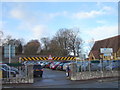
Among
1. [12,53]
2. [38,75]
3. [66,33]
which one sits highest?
[66,33]

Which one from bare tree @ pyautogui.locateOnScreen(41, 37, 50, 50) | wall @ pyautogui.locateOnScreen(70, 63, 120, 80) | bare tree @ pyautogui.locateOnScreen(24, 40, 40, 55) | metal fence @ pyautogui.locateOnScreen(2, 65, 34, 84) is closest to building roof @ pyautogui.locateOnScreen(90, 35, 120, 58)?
bare tree @ pyautogui.locateOnScreen(41, 37, 50, 50)

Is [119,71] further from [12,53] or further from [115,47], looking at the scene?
[115,47]

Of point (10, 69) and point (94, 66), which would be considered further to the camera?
point (94, 66)

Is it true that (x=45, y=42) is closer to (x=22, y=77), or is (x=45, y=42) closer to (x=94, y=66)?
(x=94, y=66)

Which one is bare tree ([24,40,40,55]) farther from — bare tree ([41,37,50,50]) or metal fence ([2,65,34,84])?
metal fence ([2,65,34,84])

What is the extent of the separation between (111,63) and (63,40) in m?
55.3

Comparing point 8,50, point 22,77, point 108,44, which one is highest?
point 108,44

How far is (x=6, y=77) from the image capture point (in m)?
17.9

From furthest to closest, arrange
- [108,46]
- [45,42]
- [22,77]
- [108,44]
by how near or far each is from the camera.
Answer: [45,42] → [108,44] → [108,46] → [22,77]

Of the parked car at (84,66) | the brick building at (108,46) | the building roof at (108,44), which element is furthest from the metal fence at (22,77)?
the building roof at (108,44)

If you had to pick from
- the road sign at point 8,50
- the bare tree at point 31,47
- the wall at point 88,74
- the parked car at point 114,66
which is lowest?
the wall at point 88,74

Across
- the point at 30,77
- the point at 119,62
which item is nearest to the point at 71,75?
the point at 30,77

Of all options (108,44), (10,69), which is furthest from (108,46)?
(10,69)

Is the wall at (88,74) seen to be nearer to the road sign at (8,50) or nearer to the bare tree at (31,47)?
the road sign at (8,50)
